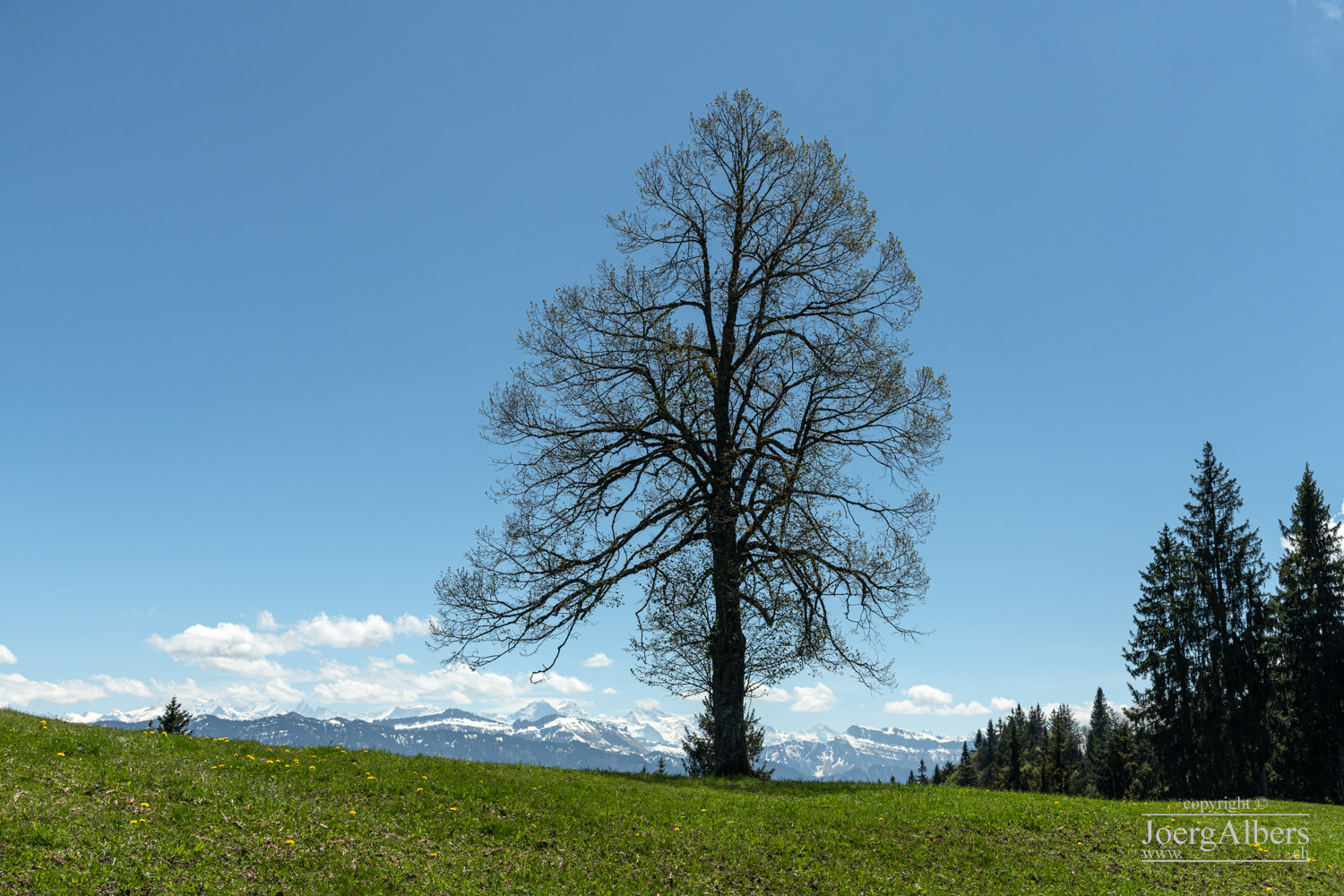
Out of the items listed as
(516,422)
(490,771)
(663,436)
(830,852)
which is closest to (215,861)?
(490,771)

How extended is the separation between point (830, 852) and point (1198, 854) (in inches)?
265

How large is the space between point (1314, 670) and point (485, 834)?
4346cm

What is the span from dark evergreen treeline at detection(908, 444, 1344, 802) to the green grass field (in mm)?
27455

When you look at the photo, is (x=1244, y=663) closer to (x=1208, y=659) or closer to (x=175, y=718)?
(x=1208, y=659)

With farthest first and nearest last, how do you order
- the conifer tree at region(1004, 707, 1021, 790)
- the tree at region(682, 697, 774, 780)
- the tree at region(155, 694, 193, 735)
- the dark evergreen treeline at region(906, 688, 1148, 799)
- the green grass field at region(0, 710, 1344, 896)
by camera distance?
the conifer tree at region(1004, 707, 1021, 790)
the dark evergreen treeline at region(906, 688, 1148, 799)
the tree at region(682, 697, 774, 780)
the tree at region(155, 694, 193, 735)
the green grass field at region(0, 710, 1344, 896)

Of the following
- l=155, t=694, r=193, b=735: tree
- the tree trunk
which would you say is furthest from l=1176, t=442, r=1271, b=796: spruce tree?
l=155, t=694, r=193, b=735: tree

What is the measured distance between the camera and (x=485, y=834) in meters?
10.1

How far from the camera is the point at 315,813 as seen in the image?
9602mm

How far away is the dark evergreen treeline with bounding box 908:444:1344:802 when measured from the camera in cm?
3578

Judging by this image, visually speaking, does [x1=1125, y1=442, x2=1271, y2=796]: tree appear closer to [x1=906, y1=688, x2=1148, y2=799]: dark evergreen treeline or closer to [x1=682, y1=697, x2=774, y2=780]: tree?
[x1=906, y1=688, x2=1148, y2=799]: dark evergreen treeline

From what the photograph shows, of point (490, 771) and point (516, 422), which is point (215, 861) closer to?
point (490, 771)

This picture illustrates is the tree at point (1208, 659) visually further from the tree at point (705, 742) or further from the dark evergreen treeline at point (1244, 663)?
the tree at point (705, 742)

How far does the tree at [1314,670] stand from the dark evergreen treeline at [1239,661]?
0.05 metres

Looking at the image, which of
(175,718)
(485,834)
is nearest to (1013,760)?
(175,718)
